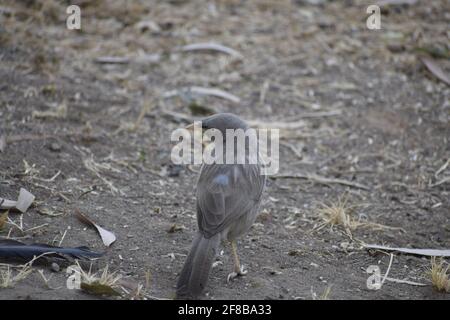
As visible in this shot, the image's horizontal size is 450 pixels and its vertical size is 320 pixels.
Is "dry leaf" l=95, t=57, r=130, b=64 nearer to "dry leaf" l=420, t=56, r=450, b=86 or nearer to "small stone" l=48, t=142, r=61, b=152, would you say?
"small stone" l=48, t=142, r=61, b=152

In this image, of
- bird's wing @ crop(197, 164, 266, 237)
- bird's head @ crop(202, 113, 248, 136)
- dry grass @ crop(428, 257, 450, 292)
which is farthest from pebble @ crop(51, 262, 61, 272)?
dry grass @ crop(428, 257, 450, 292)

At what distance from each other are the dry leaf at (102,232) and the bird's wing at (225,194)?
952mm

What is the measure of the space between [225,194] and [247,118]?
3.55 metres

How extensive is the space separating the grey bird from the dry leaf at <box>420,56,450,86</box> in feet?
16.4

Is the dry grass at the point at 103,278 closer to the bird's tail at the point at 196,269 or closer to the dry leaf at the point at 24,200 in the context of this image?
the bird's tail at the point at 196,269

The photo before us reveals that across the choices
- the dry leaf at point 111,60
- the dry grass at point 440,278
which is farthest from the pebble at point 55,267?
the dry leaf at point 111,60

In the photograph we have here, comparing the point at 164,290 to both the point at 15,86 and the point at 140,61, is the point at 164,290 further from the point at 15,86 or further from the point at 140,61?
the point at 140,61

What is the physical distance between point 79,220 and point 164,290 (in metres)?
1.44

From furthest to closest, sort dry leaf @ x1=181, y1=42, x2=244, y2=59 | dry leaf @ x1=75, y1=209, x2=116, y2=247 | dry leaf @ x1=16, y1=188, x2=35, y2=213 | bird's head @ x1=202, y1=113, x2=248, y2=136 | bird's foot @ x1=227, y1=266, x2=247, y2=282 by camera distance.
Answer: dry leaf @ x1=181, y1=42, x2=244, y2=59
bird's head @ x1=202, y1=113, x2=248, y2=136
dry leaf @ x1=16, y1=188, x2=35, y2=213
dry leaf @ x1=75, y1=209, x2=116, y2=247
bird's foot @ x1=227, y1=266, x2=247, y2=282

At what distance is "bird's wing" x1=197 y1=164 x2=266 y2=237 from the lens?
211 inches

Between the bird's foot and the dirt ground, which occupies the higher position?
the dirt ground

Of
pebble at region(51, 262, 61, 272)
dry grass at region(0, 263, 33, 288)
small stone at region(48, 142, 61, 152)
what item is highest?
small stone at region(48, 142, 61, 152)

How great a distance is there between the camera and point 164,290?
16.7 feet
